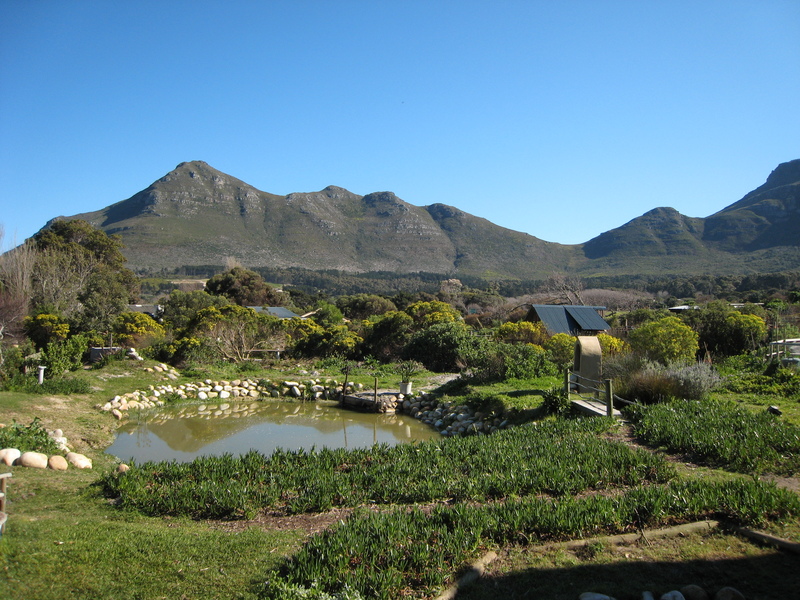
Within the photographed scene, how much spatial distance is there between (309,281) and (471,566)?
77.4 m

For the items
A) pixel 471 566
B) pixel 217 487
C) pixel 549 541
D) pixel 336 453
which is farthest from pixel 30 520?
pixel 549 541

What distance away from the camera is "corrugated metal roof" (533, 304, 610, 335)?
73.8 feet

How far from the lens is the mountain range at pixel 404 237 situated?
7925 cm

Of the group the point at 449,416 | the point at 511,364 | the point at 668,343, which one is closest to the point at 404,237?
the point at 511,364

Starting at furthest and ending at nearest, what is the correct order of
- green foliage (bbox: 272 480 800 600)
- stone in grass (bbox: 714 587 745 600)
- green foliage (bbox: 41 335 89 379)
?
green foliage (bbox: 41 335 89 379)
green foliage (bbox: 272 480 800 600)
stone in grass (bbox: 714 587 745 600)

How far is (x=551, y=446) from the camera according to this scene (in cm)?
743

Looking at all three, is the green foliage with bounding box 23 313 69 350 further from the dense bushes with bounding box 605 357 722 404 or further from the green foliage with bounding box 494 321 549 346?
the dense bushes with bounding box 605 357 722 404

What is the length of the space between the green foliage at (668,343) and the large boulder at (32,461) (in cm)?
1373

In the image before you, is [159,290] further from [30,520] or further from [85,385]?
[30,520]

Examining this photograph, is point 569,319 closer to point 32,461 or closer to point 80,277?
point 32,461

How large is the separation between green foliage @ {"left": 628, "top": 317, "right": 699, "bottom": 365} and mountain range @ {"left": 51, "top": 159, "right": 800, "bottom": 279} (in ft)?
216

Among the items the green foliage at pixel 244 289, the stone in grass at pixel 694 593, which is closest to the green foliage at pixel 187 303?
the green foliage at pixel 244 289

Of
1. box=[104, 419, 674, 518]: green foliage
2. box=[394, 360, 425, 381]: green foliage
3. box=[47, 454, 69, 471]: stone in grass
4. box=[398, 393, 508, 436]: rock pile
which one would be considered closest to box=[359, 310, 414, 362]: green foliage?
box=[394, 360, 425, 381]: green foliage

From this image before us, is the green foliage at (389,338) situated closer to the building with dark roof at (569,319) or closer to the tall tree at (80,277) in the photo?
the building with dark roof at (569,319)
